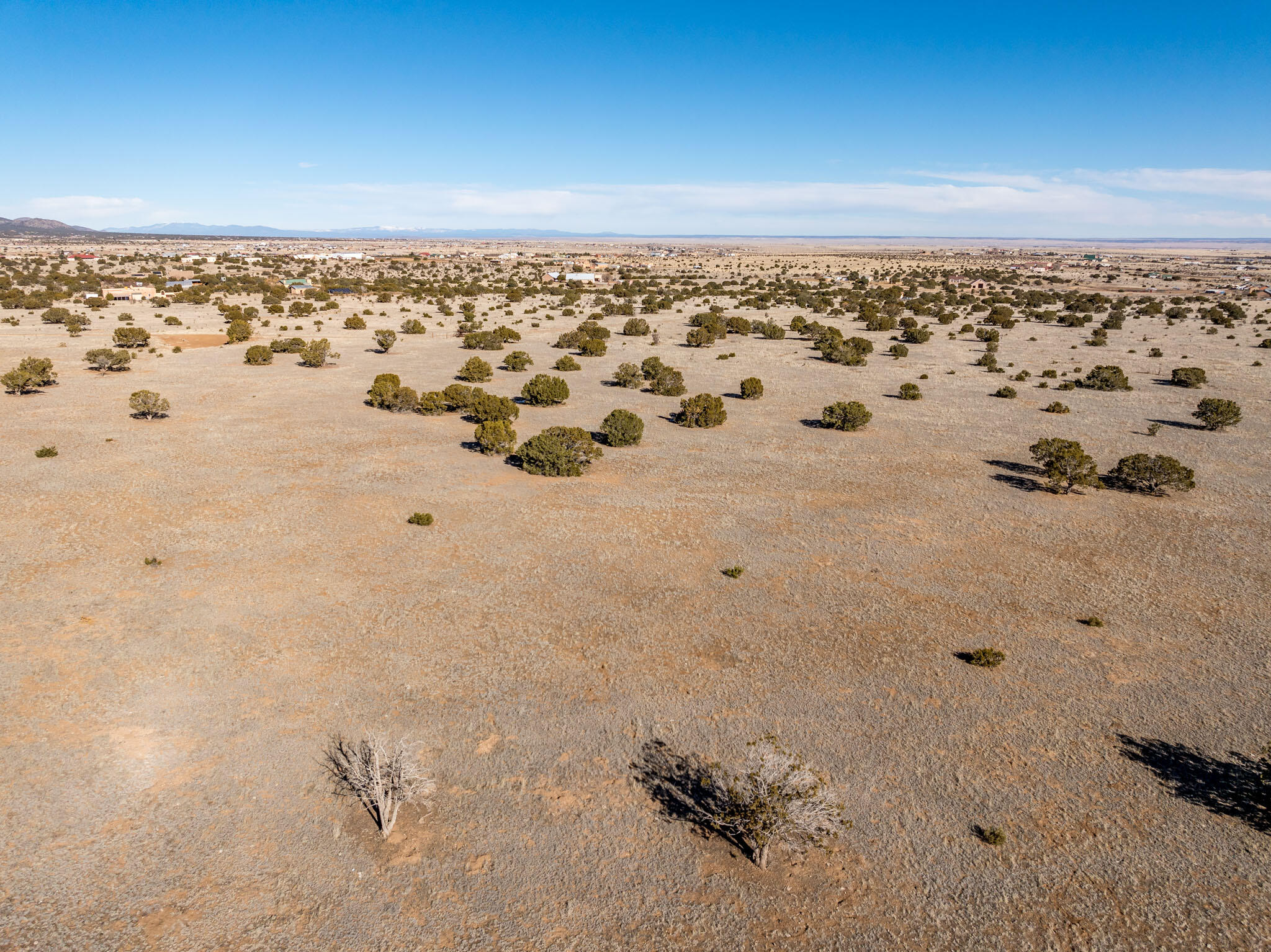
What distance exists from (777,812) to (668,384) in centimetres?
3228

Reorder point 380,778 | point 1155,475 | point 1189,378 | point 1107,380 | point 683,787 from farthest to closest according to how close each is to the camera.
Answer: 1. point 1189,378
2. point 1107,380
3. point 1155,475
4. point 683,787
5. point 380,778

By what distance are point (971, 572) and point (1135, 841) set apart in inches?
361

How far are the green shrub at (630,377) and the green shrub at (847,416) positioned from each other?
13457mm

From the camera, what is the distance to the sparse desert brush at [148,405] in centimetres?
3195

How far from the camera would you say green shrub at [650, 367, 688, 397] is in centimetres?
4000

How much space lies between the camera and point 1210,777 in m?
11.5

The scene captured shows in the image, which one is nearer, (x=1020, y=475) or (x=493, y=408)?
(x=1020, y=475)

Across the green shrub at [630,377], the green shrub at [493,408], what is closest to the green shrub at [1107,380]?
the green shrub at [630,377]

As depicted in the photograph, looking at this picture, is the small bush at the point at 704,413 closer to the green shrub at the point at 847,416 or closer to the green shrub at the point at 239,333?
the green shrub at the point at 847,416

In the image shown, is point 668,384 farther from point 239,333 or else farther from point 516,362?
point 239,333

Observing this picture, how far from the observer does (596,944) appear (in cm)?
884

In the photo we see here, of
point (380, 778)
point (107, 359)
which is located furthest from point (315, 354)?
point (380, 778)

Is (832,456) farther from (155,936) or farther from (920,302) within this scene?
(920,302)

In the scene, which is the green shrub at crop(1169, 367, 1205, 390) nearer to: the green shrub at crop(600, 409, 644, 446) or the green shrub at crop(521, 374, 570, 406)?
the green shrub at crop(600, 409, 644, 446)
